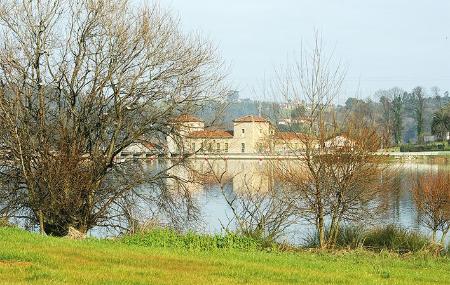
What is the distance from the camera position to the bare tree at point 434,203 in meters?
26.2

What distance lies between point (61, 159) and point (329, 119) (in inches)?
308

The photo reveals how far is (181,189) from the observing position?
2120 cm

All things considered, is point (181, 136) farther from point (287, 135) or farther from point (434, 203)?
point (434, 203)

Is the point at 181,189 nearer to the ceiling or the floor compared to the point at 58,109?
nearer to the floor

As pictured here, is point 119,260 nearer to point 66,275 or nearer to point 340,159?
point 66,275

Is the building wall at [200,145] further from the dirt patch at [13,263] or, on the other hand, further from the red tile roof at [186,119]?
the dirt patch at [13,263]

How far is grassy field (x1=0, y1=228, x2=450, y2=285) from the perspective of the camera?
7.88 m

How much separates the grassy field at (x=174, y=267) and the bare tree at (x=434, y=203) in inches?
594

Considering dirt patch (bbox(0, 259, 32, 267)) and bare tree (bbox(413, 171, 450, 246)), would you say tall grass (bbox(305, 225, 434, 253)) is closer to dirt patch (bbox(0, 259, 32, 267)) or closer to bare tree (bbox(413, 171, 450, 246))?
bare tree (bbox(413, 171, 450, 246))

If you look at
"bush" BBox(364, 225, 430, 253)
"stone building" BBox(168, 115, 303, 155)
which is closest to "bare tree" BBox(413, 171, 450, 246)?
"bush" BBox(364, 225, 430, 253)

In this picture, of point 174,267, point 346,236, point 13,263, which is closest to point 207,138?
point 346,236

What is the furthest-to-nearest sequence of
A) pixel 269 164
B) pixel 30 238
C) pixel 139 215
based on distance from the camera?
pixel 139 215
pixel 269 164
pixel 30 238

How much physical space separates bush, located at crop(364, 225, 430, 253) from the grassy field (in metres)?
5.45

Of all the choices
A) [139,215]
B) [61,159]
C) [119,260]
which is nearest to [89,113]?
[61,159]
